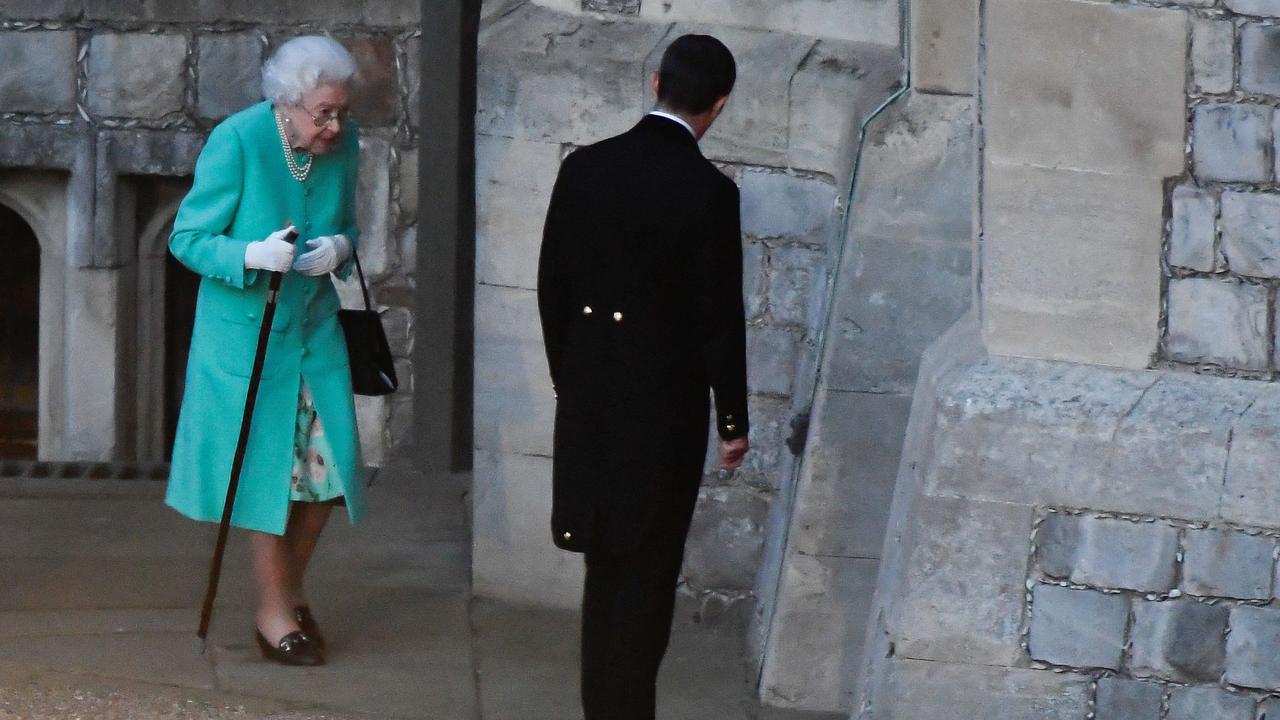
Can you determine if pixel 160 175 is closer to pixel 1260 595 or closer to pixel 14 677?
pixel 14 677

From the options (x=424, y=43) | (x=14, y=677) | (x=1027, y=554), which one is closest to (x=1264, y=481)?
(x=1027, y=554)

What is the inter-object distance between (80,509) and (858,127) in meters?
3.10

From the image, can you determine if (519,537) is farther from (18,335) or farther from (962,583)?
(18,335)

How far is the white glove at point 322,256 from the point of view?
4.57 m

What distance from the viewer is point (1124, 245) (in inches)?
149

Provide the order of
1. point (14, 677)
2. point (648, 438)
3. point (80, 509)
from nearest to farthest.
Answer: point (648, 438) → point (14, 677) → point (80, 509)

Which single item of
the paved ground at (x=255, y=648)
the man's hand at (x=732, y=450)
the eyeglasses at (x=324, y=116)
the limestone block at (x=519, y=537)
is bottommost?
the paved ground at (x=255, y=648)

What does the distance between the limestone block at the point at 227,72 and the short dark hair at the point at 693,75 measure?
12.2ft

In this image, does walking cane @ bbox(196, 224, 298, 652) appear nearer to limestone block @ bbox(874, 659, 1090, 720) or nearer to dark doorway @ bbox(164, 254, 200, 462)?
limestone block @ bbox(874, 659, 1090, 720)

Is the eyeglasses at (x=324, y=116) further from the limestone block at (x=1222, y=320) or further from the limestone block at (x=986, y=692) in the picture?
the limestone block at (x=1222, y=320)

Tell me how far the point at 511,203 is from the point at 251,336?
34.4 inches

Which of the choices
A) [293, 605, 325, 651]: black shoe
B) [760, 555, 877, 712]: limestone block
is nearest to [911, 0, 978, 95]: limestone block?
[760, 555, 877, 712]: limestone block

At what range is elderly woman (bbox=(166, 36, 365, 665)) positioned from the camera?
450 centimetres

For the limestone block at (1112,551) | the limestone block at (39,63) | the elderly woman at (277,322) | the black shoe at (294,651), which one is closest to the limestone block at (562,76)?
the elderly woman at (277,322)
